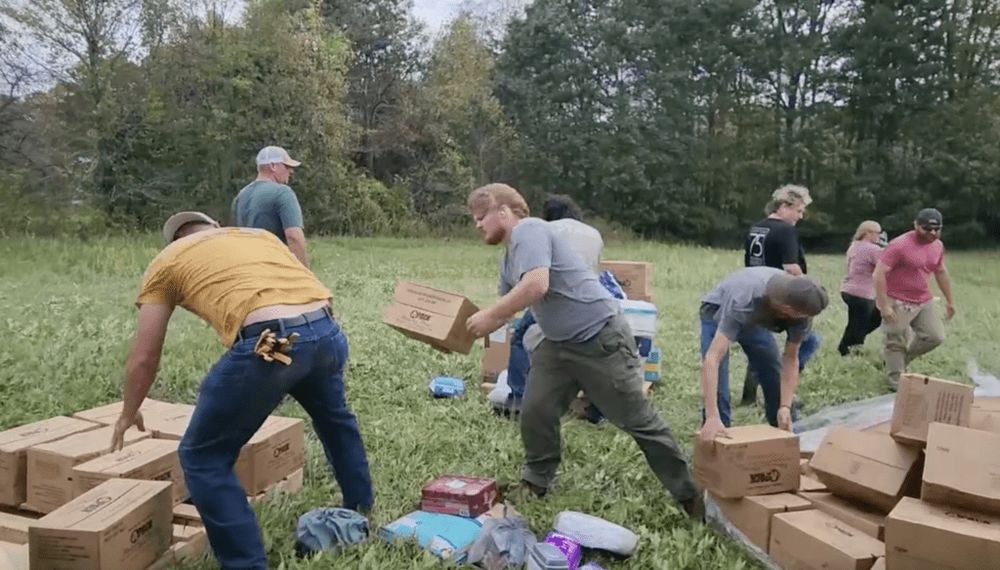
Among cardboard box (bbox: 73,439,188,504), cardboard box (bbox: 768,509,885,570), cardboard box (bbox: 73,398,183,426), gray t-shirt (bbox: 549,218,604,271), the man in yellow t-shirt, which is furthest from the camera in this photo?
gray t-shirt (bbox: 549,218,604,271)

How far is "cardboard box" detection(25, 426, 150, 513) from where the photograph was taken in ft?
10.6

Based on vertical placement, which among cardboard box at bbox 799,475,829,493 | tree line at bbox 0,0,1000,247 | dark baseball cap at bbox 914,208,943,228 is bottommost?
cardboard box at bbox 799,475,829,493

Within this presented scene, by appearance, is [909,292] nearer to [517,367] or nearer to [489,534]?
[517,367]

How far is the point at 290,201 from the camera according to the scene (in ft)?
15.8

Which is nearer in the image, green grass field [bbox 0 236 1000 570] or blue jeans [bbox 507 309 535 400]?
green grass field [bbox 0 236 1000 570]

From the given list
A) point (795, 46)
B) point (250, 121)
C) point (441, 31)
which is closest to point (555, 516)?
point (250, 121)

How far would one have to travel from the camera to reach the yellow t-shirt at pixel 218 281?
2.67m

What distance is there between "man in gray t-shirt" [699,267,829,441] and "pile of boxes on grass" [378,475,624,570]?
611 mm

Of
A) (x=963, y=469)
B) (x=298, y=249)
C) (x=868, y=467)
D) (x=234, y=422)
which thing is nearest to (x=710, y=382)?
(x=868, y=467)

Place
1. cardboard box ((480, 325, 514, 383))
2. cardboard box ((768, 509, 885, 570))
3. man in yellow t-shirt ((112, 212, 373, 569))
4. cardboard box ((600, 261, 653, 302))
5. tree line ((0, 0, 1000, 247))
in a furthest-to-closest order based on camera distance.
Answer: tree line ((0, 0, 1000, 247)) → cardboard box ((600, 261, 653, 302)) → cardboard box ((480, 325, 514, 383)) → cardboard box ((768, 509, 885, 570)) → man in yellow t-shirt ((112, 212, 373, 569))

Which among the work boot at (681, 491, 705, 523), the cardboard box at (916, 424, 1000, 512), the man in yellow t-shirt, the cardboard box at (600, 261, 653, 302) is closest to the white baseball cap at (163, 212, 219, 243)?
the man in yellow t-shirt

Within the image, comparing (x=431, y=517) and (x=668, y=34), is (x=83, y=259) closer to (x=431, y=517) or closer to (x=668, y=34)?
(x=431, y=517)

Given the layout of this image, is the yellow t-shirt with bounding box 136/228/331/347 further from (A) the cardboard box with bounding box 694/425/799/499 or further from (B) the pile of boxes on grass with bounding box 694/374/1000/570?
(B) the pile of boxes on grass with bounding box 694/374/1000/570

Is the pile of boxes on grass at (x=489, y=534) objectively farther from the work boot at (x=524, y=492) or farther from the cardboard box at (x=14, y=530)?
the cardboard box at (x=14, y=530)
